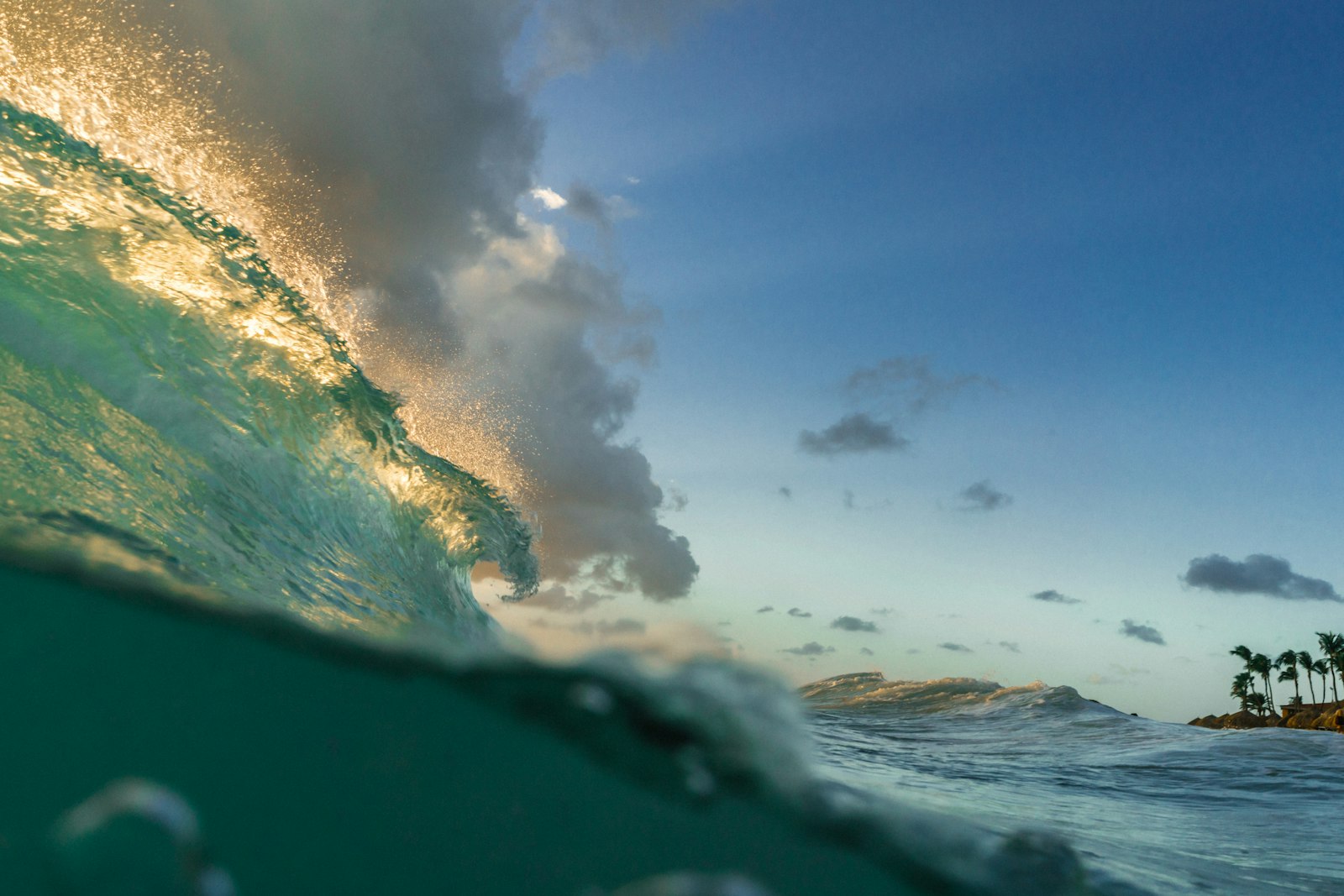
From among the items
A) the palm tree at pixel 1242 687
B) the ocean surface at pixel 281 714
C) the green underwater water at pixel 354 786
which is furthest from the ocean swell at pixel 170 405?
the palm tree at pixel 1242 687

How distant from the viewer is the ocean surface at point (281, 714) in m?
3.14

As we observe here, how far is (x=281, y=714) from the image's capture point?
3527 mm

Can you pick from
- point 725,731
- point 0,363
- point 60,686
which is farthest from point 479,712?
point 0,363

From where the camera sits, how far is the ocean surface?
10.3ft

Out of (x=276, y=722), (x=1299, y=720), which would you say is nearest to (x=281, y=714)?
(x=276, y=722)

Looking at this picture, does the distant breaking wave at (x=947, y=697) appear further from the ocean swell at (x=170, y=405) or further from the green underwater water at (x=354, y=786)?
the green underwater water at (x=354, y=786)

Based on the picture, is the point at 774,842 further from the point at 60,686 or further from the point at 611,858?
the point at 60,686

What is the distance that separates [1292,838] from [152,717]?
7.83 meters

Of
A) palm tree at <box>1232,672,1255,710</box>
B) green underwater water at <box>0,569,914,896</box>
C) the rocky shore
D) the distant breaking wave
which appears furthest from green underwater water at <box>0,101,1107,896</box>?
palm tree at <box>1232,672,1255,710</box>

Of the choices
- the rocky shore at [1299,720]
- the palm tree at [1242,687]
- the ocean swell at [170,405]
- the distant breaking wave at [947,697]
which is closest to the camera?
the ocean swell at [170,405]

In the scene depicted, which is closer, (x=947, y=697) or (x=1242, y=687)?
(x=947, y=697)

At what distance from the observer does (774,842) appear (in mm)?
3383

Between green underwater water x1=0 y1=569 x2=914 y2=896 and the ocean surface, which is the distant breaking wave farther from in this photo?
green underwater water x1=0 y1=569 x2=914 y2=896

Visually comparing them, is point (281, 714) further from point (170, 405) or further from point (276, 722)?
point (170, 405)
